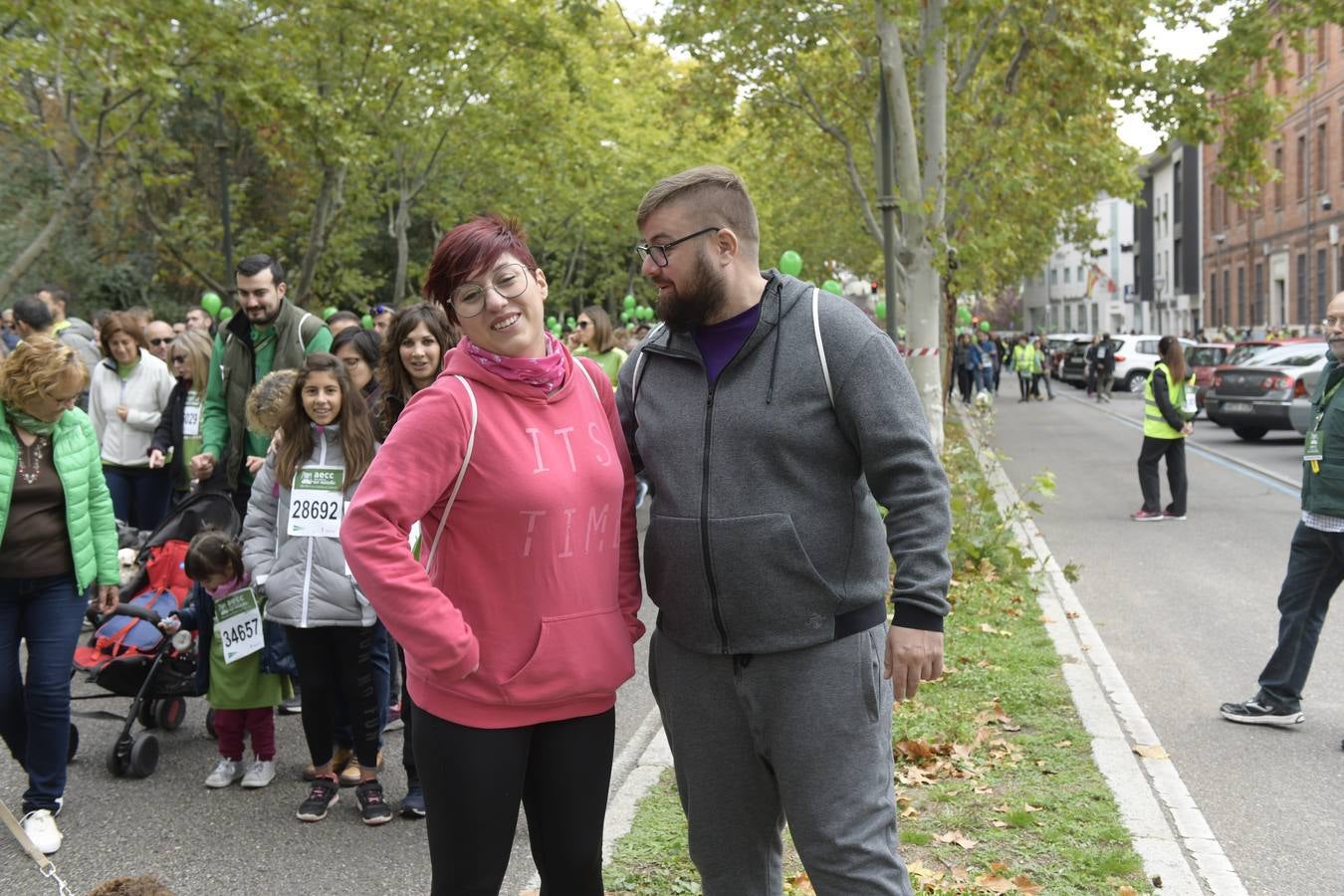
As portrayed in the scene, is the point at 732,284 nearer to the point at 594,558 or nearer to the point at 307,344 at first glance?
the point at 594,558

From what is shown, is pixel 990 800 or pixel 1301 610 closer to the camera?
pixel 990 800

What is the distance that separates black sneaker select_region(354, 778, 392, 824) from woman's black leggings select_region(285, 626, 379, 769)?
4.1 inches

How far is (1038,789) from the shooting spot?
16.8 feet

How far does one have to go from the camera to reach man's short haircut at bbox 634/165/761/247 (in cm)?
282

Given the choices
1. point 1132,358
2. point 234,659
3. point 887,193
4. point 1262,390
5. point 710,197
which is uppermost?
point 887,193

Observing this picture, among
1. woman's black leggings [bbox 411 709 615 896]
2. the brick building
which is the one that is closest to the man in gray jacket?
woman's black leggings [bbox 411 709 615 896]

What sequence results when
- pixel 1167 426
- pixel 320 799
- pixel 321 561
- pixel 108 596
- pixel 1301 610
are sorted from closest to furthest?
pixel 321 561
pixel 320 799
pixel 108 596
pixel 1301 610
pixel 1167 426

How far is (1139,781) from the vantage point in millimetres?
5234

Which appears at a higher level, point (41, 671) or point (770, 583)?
point (770, 583)

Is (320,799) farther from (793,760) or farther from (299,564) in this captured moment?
(793,760)

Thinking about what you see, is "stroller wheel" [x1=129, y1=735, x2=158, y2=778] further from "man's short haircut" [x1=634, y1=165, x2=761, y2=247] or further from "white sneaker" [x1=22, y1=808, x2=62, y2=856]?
"man's short haircut" [x1=634, y1=165, x2=761, y2=247]

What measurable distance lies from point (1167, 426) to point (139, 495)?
30.9 ft

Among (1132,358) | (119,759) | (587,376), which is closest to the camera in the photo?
(587,376)

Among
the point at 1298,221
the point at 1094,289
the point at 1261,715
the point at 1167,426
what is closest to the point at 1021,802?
the point at 1261,715
